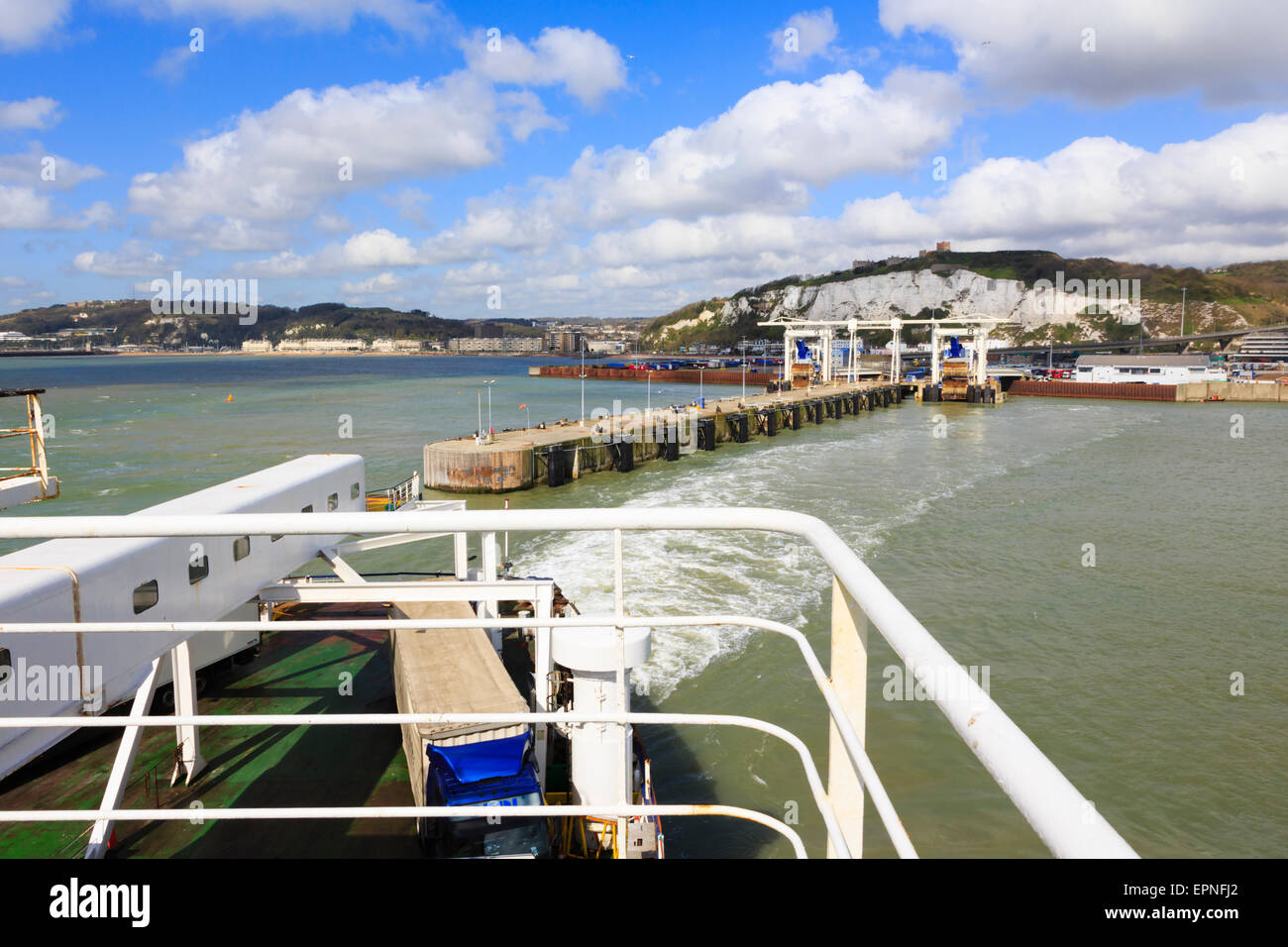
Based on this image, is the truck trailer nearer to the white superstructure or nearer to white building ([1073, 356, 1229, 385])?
the white superstructure

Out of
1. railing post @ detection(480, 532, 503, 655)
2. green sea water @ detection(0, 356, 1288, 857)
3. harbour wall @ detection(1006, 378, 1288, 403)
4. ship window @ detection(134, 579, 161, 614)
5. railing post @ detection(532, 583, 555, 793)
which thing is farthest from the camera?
harbour wall @ detection(1006, 378, 1288, 403)

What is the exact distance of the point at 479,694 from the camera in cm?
818

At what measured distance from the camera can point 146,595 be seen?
6723 mm

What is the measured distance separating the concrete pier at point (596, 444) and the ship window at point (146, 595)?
27.8 meters

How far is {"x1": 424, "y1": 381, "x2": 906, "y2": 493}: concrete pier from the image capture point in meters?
34.9

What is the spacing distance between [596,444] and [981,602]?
79.7 ft

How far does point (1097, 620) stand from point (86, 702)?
18.5 meters

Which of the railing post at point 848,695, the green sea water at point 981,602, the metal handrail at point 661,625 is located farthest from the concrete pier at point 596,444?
the railing post at point 848,695

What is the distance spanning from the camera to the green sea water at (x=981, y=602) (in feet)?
37.7

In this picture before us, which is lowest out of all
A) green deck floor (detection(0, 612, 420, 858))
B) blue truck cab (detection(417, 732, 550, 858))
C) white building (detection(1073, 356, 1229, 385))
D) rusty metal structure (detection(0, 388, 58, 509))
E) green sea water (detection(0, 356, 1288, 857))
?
green sea water (detection(0, 356, 1288, 857))

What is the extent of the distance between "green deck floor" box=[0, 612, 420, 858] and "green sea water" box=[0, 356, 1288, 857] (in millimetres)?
4056

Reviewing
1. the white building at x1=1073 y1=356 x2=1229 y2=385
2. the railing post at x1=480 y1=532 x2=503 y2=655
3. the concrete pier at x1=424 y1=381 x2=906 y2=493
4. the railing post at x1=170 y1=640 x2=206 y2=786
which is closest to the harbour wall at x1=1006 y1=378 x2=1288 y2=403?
the white building at x1=1073 y1=356 x2=1229 y2=385
